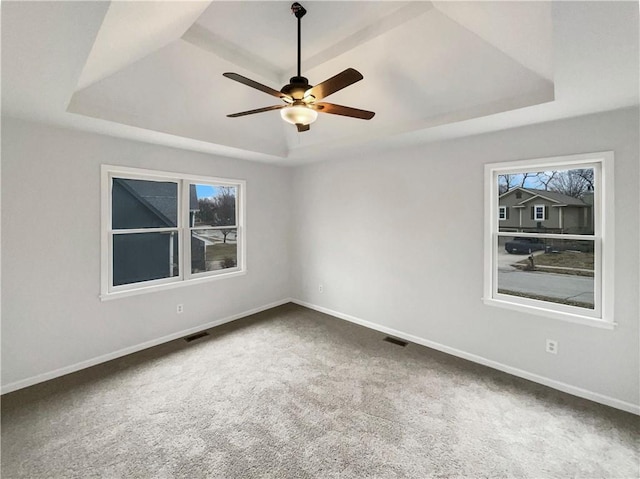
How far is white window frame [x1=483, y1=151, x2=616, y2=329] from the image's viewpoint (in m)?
2.45

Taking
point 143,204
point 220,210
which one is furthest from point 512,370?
point 143,204

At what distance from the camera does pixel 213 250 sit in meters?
4.36

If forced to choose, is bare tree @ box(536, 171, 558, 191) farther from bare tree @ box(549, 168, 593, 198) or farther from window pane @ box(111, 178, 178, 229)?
window pane @ box(111, 178, 178, 229)

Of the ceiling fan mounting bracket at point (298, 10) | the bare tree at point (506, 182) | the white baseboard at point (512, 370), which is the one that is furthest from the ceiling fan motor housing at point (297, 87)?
the white baseboard at point (512, 370)

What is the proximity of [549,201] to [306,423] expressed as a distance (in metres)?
3.13

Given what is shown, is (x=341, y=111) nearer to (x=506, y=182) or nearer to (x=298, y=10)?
(x=298, y=10)

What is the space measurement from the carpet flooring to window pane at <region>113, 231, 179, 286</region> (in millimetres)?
976

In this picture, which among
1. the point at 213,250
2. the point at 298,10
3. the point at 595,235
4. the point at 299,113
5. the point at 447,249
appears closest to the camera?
the point at 299,113

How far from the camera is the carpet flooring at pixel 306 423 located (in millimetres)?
1845

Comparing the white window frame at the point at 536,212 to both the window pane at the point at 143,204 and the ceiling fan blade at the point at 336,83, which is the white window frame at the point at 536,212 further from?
the window pane at the point at 143,204

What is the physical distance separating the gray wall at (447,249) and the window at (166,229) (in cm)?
131

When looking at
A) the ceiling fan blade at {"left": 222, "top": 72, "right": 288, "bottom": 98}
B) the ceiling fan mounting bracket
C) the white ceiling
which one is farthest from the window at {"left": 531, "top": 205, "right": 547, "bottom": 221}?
the ceiling fan mounting bracket

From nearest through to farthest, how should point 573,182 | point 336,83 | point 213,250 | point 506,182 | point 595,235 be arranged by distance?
point 336,83
point 595,235
point 573,182
point 506,182
point 213,250

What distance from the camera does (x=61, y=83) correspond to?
1.99 metres
